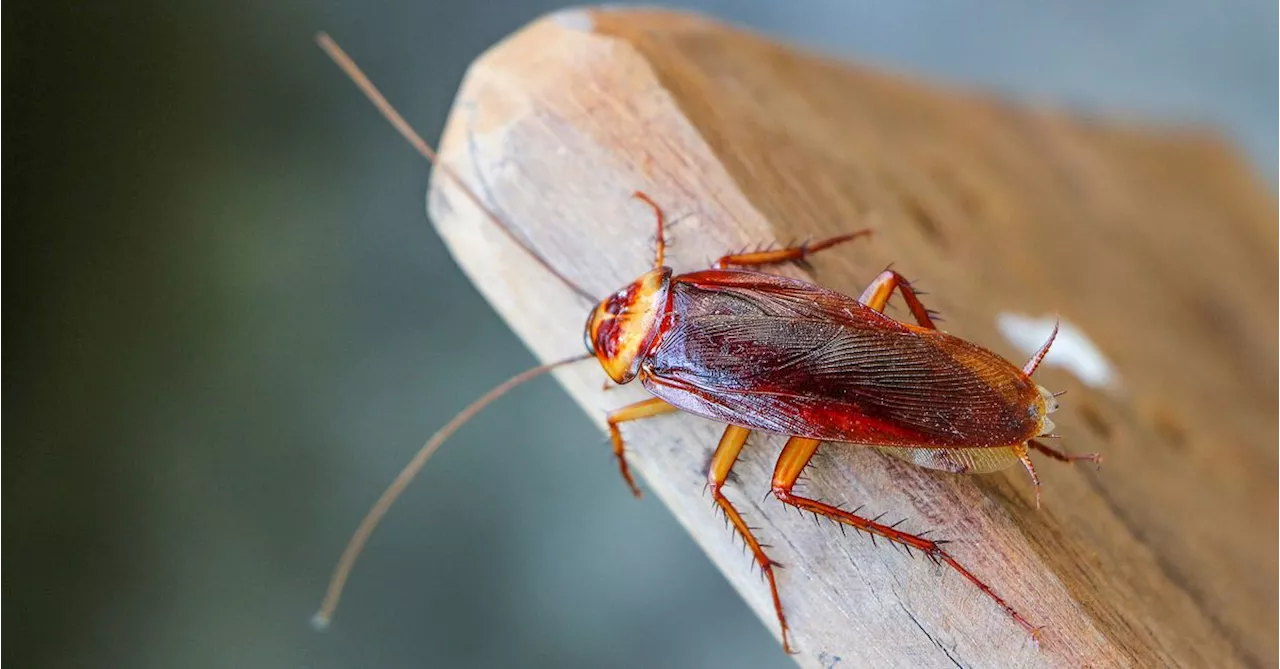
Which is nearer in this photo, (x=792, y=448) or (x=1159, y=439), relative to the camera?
(x=792, y=448)

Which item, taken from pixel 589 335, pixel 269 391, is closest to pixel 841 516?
pixel 589 335

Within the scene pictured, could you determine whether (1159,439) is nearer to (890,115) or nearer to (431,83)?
(890,115)

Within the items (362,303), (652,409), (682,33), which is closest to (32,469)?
(362,303)

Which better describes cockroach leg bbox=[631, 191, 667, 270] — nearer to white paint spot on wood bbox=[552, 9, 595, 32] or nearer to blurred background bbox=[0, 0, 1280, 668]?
white paint spot on wood bbox=[552, 9, 595, 32]

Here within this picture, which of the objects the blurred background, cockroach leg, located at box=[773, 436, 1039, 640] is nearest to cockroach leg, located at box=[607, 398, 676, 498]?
cockroach leg, located at box=[773, 436, 1039, 640]

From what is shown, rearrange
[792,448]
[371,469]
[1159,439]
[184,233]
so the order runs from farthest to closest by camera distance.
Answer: [371,469]
[184,233]
[1159,439]
[792,448]

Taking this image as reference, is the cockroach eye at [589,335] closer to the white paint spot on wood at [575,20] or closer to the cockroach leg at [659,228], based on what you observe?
the cockroach leg at [659,228]

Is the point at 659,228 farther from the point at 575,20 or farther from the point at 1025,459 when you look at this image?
the point at 1025,459

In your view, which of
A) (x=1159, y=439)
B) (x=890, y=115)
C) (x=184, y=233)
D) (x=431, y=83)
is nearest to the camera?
(x=1159, y=439)

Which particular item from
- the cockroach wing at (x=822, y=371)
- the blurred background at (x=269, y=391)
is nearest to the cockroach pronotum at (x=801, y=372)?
the cockroach wing at (x=822, y=371)
